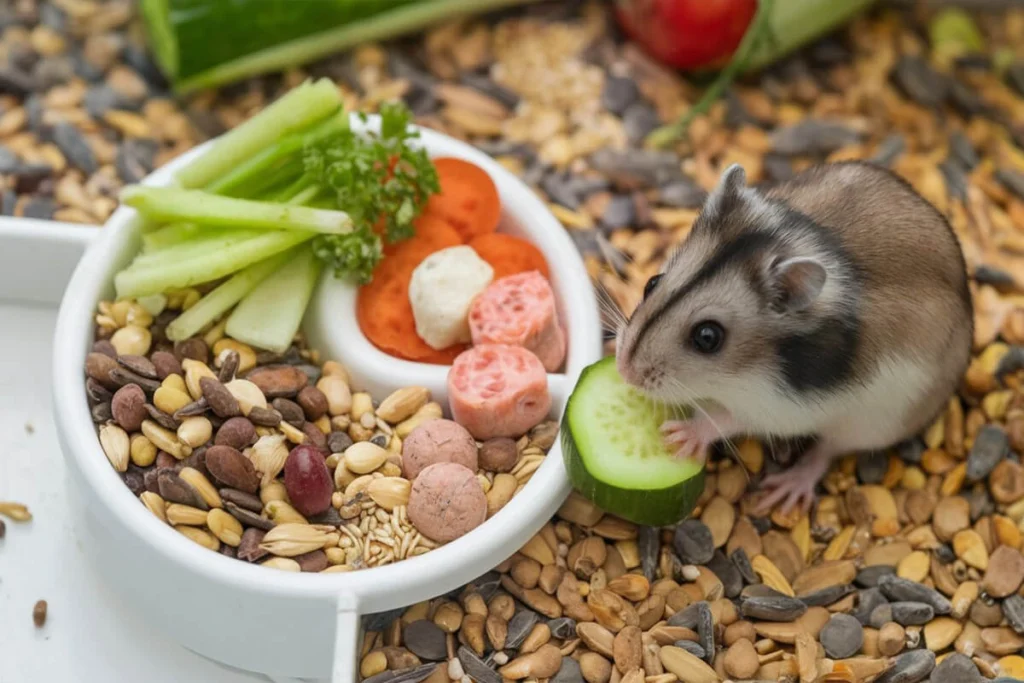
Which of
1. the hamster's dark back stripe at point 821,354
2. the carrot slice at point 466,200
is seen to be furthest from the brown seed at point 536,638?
the carrot slice at point 466,200

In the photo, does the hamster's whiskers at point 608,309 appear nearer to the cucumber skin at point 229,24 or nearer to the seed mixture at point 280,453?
the seed mixture at point 280,453

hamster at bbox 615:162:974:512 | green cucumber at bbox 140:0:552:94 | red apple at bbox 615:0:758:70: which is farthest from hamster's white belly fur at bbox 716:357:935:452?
green cucumber at bbox 140:0:552:94

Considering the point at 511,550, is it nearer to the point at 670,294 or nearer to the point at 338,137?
the point at 670,294

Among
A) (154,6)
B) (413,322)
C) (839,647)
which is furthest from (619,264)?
(154,6)

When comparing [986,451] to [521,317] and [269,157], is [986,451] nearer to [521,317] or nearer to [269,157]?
[521,317]

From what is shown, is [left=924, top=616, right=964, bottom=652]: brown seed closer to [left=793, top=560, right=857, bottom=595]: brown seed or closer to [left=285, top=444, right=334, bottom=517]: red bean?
[left=793, top=560, right=857, bottom=595]: brown seed
